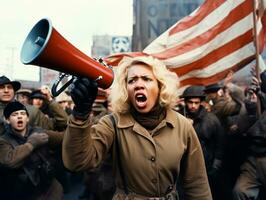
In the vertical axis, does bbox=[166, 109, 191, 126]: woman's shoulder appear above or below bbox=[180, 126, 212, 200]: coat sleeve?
above

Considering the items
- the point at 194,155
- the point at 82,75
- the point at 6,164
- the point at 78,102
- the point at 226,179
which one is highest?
the point at 82,75

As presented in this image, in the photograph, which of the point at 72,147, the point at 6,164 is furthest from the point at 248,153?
the point at 72,147

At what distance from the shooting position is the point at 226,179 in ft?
19.5

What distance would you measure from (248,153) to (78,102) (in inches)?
136

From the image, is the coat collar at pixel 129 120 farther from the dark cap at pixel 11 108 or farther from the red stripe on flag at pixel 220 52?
the red stripe on flag at pixel 220 52

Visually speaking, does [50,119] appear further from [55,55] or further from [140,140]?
[55,55]

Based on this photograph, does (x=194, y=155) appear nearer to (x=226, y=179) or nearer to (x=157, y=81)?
(x=157, y=81)

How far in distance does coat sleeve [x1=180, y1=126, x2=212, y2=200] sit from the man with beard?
8.83 feet

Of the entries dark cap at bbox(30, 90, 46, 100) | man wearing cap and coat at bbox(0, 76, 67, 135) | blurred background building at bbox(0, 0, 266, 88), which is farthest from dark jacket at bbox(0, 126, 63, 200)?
blurred background building at bbox(0, 0, 266, 88)

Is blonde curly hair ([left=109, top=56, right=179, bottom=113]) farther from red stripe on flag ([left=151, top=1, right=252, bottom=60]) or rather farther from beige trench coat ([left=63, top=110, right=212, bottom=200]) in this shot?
red stripe on flag ([left=151, top=1, right=252, bottom=60])

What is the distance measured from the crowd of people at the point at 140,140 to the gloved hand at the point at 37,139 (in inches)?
0.4

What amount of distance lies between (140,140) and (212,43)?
354 cm

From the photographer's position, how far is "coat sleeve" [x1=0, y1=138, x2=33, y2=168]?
14.1 ft

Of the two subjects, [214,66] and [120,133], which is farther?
[214,66]
